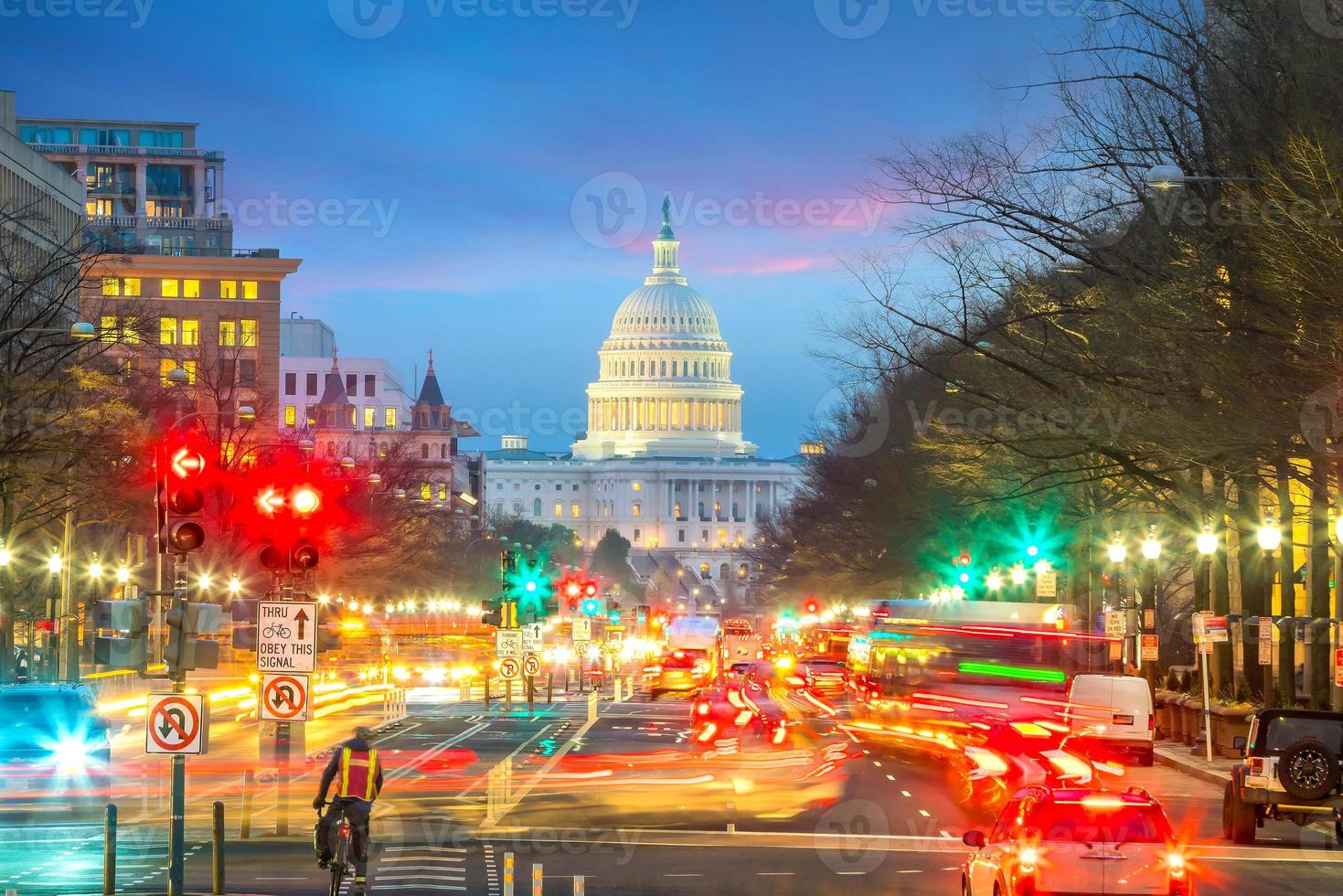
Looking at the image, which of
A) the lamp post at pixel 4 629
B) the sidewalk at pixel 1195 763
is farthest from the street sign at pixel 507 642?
the sidewalk at pixel 1195 763

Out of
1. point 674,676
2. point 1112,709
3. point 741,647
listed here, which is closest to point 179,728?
point 1112,709

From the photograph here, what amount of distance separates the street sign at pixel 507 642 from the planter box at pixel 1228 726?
739 inches

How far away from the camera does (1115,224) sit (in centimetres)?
3856

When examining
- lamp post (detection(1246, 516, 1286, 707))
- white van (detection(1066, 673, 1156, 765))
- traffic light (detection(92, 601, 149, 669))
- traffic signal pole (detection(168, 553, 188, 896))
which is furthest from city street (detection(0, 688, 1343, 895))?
traffic light (detection(92, 601, 149, 669))

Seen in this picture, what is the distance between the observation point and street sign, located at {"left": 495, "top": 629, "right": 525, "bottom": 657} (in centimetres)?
5572

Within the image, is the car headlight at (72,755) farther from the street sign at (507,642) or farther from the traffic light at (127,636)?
the street sign at (507,642)

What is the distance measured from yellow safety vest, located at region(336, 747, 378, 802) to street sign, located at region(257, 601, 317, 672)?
414 cm

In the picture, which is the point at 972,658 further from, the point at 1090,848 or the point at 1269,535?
the point at 1090,848

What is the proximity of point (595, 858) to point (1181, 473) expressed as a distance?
24256 mm

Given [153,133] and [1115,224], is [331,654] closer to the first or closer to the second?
[1115,224]

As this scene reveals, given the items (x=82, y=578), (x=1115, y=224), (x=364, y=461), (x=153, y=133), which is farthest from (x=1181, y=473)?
(x=153, y=133)

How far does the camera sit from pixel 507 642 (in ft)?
183

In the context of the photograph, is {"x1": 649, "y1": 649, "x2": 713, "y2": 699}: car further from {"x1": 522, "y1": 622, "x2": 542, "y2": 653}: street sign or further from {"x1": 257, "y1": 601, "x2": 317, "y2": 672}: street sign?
{"x1": 257, "y1": 601, "x2": 317, "y2": 672}: street sign

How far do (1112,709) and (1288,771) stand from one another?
15429 millimetres
